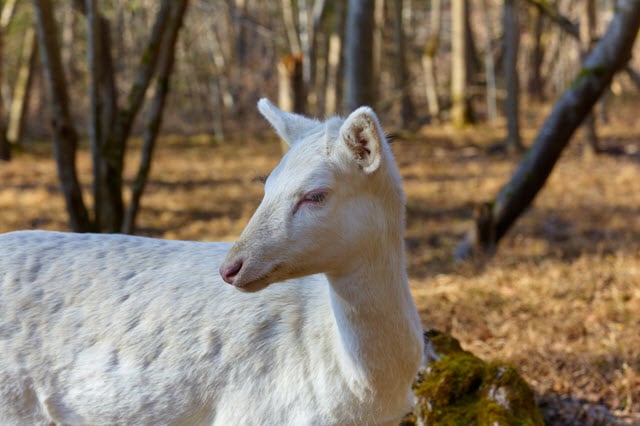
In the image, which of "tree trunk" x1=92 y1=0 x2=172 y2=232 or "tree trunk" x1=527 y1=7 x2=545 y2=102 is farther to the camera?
"tree trunk" x1=527 y1=7 x2=545 y2=102

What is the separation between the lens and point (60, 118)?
7.63 m

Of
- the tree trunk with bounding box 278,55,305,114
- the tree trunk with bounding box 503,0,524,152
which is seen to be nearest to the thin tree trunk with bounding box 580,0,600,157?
the tree trunk with bounding box 503,0,524,152

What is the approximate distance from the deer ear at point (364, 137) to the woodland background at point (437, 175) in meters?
2.49

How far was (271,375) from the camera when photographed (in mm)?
3125

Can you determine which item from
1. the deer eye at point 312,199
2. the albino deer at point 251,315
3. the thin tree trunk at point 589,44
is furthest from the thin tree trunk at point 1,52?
the deer eye at point 312,199

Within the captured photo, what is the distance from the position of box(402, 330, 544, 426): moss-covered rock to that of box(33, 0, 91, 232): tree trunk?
15.0 feet

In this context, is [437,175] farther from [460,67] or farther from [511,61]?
[460,67]

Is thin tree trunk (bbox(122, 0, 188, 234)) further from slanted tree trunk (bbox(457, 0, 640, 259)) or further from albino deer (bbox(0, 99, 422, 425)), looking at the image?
albino deer (bbox(0, 99, 422, 425))

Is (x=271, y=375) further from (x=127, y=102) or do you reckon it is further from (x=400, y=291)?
(x=127, y=102)

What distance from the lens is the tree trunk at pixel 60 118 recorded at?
7.36 meters

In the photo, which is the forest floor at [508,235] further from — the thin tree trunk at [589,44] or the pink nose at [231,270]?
the pink nose at [231,270]

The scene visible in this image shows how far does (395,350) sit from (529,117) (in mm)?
19966

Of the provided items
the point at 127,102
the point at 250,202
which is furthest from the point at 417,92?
the point at 127,102

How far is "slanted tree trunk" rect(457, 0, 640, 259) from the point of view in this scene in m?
6.86
